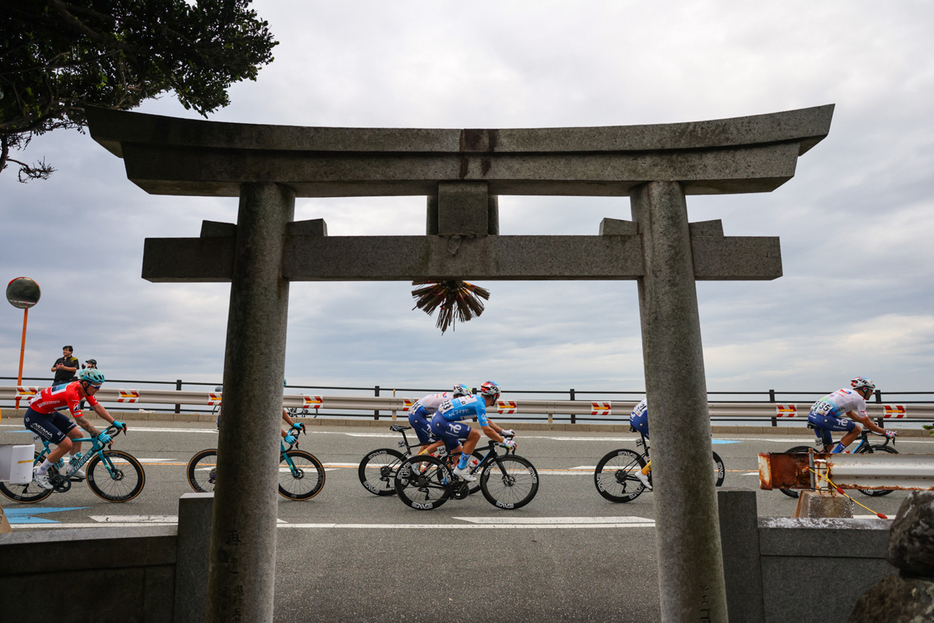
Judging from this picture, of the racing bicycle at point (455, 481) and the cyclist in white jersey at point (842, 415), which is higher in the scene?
the cyclist in white jersey at point (842, 415)

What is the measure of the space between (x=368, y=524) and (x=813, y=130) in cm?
713

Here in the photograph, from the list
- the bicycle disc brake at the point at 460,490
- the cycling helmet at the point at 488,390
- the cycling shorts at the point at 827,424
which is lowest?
the bicycle disc brake at the point at 460,490

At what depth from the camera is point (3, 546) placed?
3.87 metres

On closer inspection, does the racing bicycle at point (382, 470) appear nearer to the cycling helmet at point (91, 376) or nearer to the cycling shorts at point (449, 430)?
the cycling shorts at point (449, 430)

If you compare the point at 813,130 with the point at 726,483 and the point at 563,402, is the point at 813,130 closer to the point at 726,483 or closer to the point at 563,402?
the point at 726,483

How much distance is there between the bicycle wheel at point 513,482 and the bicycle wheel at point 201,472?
15.2 feet

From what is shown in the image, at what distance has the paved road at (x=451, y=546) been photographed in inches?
205

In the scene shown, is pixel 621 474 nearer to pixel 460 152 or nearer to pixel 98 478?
pixel 460 152

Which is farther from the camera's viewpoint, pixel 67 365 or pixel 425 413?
pixel 67 365

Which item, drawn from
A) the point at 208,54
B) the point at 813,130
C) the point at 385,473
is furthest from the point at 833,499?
the point at 208,54

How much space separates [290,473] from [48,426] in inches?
157

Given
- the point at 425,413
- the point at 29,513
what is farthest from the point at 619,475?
the point at 29,513

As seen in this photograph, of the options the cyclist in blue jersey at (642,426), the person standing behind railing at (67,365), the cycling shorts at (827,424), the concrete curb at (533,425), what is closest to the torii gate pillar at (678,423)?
the cyclist in blue jersey at (642,426)

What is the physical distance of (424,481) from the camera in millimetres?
9141
